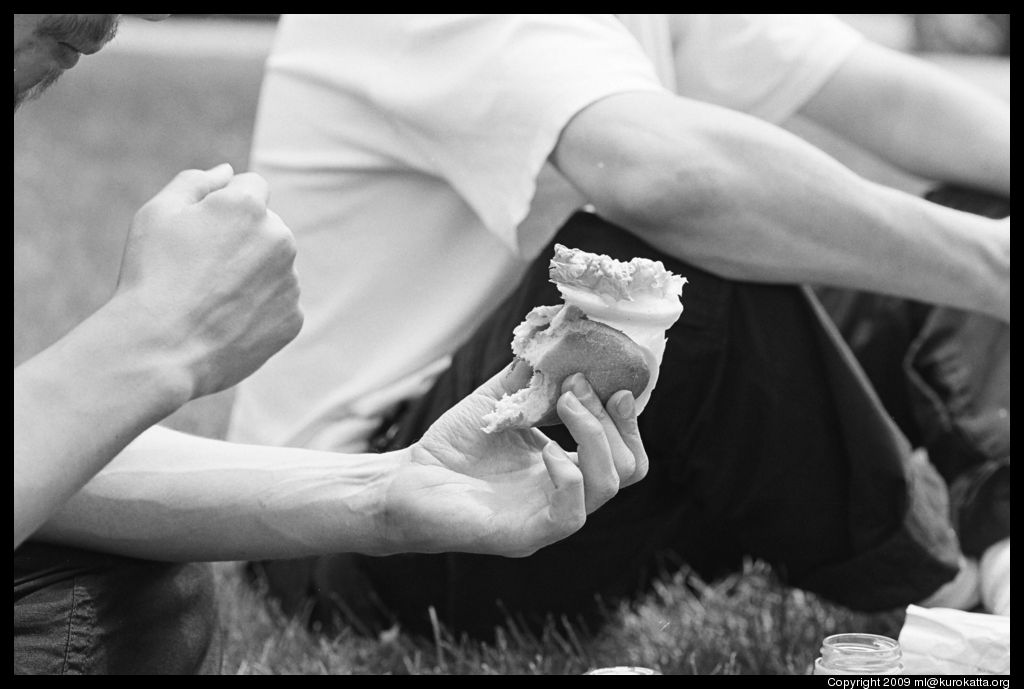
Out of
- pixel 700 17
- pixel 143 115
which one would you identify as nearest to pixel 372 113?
pixel 700 17

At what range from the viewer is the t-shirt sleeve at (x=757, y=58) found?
1.96 metres

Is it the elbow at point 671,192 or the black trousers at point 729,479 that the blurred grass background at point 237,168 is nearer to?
the black trousers at point 729,479

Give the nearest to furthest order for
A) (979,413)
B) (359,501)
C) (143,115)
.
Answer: (359,501)
(979,413)
(143,115)

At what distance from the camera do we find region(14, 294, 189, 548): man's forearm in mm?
1084

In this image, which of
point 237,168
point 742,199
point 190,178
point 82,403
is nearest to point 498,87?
point 742,199

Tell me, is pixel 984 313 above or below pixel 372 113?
below

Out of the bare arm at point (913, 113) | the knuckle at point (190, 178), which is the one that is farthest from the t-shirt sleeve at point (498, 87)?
the bare arm at point (913, 113)

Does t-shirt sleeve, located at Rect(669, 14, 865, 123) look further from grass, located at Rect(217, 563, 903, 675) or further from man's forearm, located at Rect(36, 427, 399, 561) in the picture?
man's forearm, located at Rect(36, 427, 399, 561)

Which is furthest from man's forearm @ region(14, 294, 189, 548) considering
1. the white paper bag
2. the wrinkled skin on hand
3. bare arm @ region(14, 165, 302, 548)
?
the white paper bag

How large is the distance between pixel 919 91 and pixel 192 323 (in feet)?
4.22

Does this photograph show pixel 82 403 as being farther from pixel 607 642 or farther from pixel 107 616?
pixel 607 642

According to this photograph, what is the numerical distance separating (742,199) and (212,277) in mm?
643

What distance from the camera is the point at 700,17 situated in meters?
1.94

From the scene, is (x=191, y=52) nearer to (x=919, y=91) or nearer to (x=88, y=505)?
(x=919, y=91)
